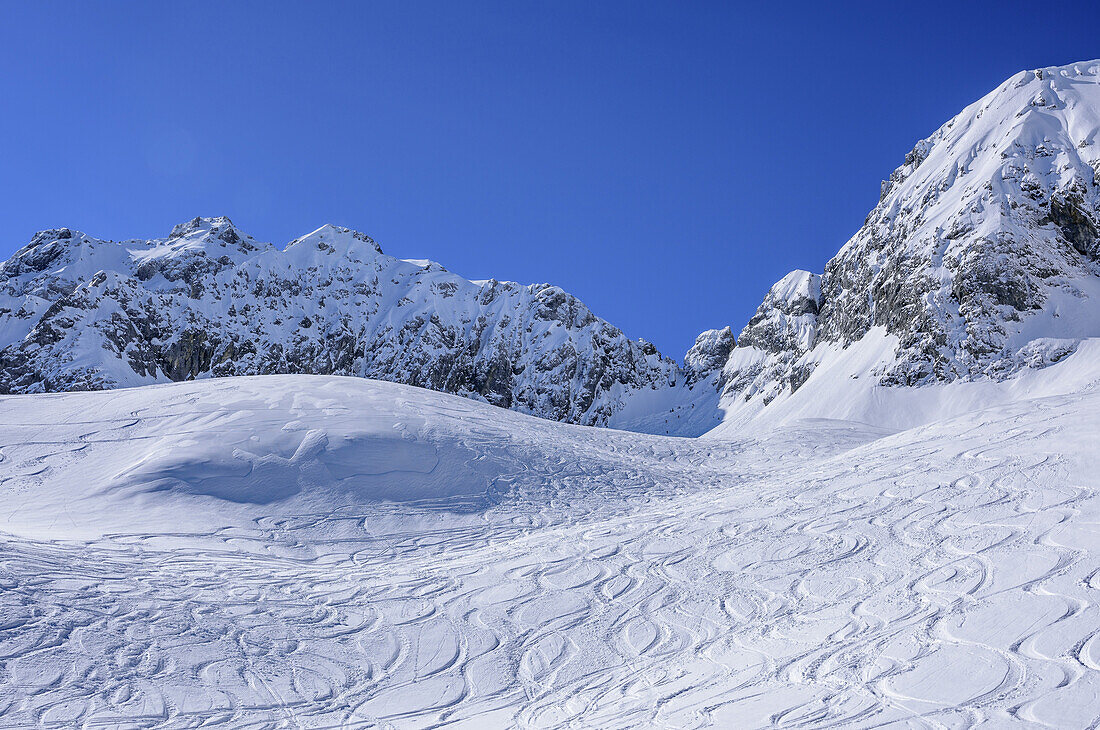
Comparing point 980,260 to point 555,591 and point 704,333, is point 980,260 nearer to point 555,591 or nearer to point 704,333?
point 555,591

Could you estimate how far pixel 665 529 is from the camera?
12.4 meters

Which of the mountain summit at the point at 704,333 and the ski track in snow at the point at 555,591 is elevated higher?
the mountain summit at the point at 704,333

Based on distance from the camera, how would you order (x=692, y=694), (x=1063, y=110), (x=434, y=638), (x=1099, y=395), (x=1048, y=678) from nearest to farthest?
1. (x=1048, y=678)
2. (x=692, y=694)
3. (x=434, y=638)
4. (x=1099, y=395)
5. (x=1063, y=110)

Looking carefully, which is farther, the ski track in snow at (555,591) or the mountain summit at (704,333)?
the mountain summit at (704,333)

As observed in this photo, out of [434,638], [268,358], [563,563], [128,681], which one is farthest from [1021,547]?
[268,358]

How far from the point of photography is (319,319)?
5630 inches

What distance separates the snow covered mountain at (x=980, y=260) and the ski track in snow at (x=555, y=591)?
165ft

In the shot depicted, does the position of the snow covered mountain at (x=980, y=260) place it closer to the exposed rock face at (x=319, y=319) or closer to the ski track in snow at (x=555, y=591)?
the ski track in snow at (x=555, y=591)

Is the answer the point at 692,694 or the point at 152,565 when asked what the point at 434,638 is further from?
the point at 152,565

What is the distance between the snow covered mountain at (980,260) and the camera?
59906 millimetres

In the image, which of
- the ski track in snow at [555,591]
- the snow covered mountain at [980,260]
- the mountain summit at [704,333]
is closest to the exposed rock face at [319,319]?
the mountain summit at [704,333]

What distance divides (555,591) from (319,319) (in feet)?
467

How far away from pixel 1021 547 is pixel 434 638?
294 inches

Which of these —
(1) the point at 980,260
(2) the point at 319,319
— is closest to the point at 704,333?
(1) the point at 980,260
